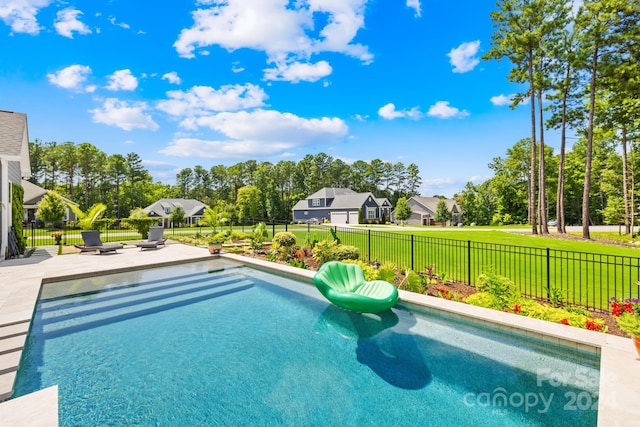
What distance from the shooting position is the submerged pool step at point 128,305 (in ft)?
19.0

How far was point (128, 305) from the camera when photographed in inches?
274

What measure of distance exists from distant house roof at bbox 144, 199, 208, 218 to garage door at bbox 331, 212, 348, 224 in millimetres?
21640

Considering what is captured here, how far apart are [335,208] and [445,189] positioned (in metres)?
42.7

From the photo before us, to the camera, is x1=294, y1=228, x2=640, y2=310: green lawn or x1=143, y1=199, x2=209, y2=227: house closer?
x1=294, y1=228, x2=640, y2=310: green lawn

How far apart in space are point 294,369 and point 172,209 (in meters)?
45.8

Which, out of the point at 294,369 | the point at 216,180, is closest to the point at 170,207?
the point at 216,180

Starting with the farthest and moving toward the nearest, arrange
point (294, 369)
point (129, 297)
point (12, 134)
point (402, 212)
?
1. point (402, 212)
2. point (12, 134)
3. point (129, 297)
4. point (294, 369)

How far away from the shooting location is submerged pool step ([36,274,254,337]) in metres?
5.79

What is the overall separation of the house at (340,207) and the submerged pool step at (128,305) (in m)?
38.4

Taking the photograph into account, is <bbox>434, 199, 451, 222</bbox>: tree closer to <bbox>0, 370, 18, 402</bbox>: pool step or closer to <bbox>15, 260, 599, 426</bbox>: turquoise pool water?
<bbox>15, 260, 599, 426</bbox>: turquoise pool water

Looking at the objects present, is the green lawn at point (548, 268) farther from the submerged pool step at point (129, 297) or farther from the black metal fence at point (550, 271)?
the submerged pool step at point (129, 297)

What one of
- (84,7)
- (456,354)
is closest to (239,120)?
(84,7)

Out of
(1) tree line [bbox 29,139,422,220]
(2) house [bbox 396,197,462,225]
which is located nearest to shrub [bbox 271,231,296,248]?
(1) tree line [bbox 29,139,422,220]

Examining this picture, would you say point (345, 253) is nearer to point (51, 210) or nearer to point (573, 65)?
point (573, 65)
